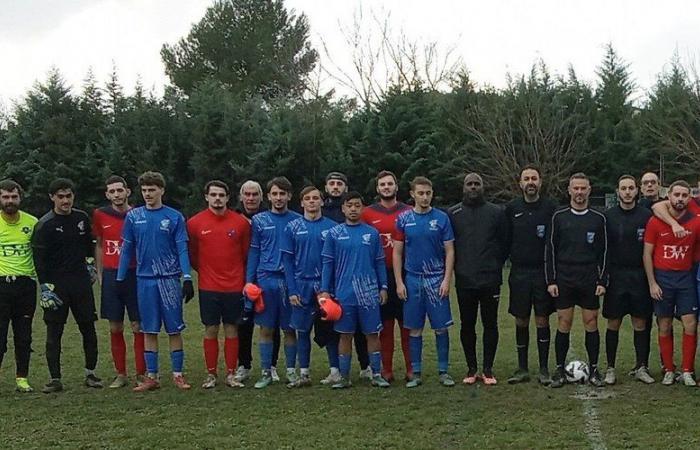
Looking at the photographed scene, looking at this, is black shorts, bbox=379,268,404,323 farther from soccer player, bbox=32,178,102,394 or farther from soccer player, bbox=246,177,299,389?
soccer player, bbox=32,178,102,394

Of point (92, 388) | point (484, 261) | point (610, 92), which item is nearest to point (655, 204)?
point (484, 261)

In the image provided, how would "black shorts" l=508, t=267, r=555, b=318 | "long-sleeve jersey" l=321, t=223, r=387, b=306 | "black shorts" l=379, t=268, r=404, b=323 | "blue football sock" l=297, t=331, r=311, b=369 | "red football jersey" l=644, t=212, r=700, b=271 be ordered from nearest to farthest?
"red football jersey" l=644, t=212, r=700, b=271
"long-sleeve jersey" l=321, t=223, r=387, b=306
"black shorts" l=508, t=267, r=555, b=318
"blue football sock" l=297, t=331, r=311, b=369
"black shorts" l=379, t=268, r=404, b=323

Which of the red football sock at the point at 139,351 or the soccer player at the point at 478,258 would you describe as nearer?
the soccer player at the point at 478,258

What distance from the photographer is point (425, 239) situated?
7512 millimetres

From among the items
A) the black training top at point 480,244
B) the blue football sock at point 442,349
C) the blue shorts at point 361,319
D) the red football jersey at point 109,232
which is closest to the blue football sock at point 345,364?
the blue shorts at point 361,319

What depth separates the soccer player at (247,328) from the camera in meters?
8.12

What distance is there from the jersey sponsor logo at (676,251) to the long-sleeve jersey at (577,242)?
20.8 inches

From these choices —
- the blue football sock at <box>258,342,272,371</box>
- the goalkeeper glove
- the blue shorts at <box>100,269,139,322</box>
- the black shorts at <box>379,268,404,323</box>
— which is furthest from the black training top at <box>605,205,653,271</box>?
the goalkeeper glove

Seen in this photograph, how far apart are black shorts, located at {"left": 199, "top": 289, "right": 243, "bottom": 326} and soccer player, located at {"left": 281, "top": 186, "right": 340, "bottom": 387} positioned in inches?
19.6

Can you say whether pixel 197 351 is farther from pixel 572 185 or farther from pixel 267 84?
pixel 267 84

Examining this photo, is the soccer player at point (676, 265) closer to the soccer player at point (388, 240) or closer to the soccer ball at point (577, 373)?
the soccer ball at point (577, 373)

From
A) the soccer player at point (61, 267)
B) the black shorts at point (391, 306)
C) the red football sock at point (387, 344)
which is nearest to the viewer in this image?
the soccer player at point (61, 267)

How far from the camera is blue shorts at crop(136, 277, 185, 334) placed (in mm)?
7473

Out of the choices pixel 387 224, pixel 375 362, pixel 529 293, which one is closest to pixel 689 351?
pixel 529 293
